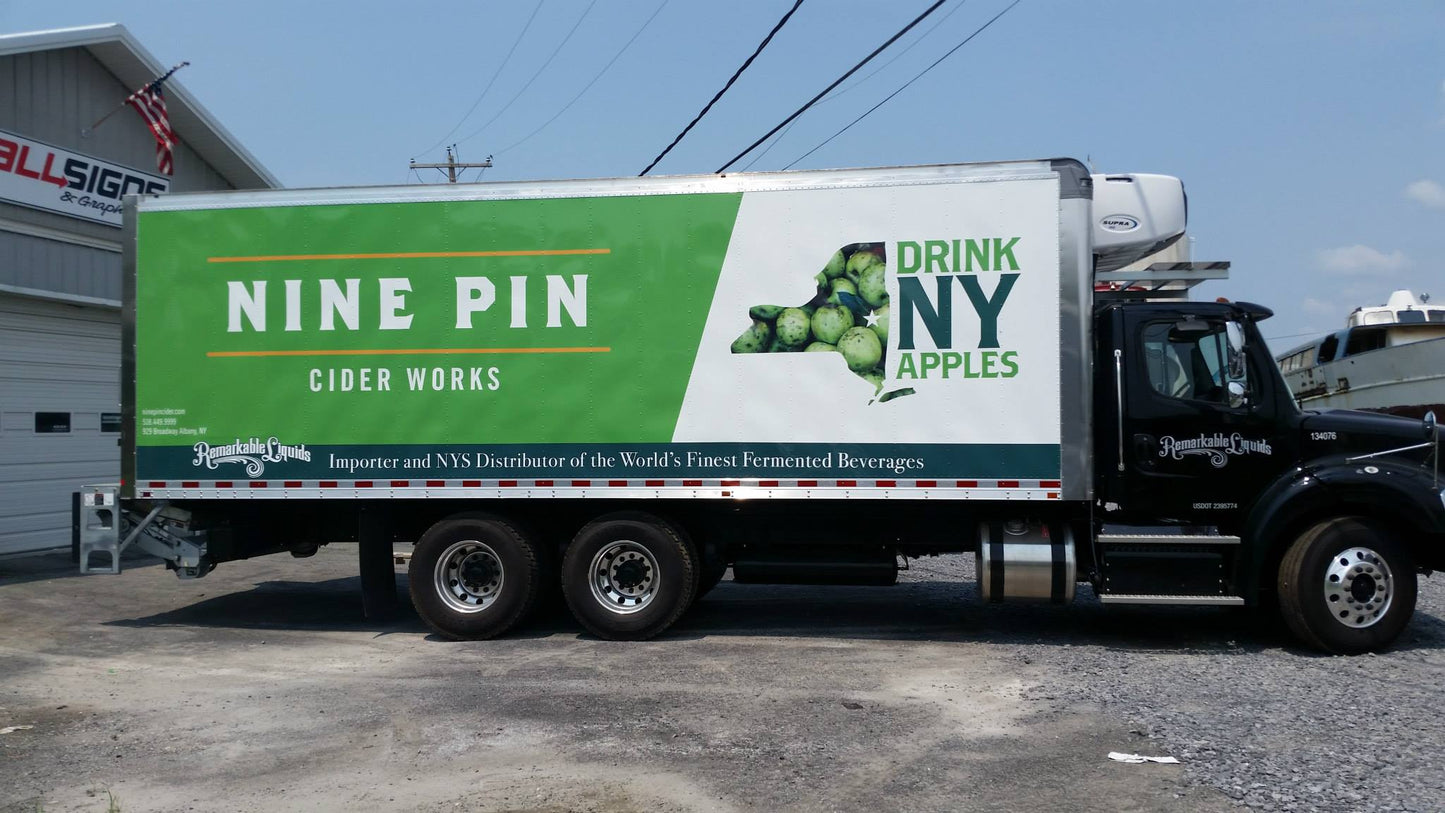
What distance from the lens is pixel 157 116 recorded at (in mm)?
15078

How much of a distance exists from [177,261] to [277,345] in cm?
119

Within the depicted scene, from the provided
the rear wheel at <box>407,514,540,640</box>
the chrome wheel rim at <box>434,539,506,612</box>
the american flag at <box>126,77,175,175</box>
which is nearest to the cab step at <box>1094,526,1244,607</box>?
the rear wheel at <box>407,514,540,640</box>

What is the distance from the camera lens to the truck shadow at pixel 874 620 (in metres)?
8.75

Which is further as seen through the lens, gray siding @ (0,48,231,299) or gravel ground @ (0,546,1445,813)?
gray siding @ (0,48,231,299)

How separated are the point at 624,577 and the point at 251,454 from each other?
11.0ft

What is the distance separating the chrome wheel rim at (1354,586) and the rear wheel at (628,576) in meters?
4.94

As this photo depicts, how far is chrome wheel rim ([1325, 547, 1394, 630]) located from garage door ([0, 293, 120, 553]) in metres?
14.4

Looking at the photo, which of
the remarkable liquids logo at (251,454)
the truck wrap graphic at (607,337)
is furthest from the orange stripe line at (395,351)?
the remarkable liquids logo at (251,454)

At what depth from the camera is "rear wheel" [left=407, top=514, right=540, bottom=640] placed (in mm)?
8719

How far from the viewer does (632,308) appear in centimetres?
852

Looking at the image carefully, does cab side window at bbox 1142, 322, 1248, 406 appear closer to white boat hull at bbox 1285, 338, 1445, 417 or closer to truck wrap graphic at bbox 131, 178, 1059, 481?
truck wrap graphic at bbox 131, 178, 1059, 481

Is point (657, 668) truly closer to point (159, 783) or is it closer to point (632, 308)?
point (632, 308)

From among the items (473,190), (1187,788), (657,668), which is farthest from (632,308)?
(1187,788)

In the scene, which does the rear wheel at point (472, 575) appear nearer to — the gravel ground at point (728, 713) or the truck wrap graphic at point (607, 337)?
the gravel ground at point (728, 713)
